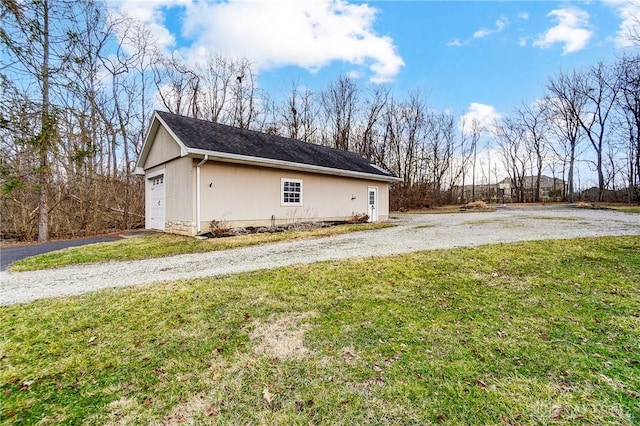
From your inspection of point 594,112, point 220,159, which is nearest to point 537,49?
point 220,159

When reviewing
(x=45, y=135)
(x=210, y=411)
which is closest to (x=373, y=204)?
(x=45, y=135)

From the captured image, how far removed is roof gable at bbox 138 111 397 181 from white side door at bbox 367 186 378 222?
31.4 inches

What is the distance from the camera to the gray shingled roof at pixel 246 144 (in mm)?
10125

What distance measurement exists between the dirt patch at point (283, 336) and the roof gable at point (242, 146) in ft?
24.1

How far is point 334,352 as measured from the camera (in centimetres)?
277

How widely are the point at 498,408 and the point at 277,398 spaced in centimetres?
155

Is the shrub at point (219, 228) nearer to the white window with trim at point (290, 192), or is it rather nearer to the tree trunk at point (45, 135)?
the white window with trim at point (290, 192)

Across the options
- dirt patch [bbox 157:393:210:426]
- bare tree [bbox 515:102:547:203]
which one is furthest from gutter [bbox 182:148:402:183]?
bare tree [bbox 515:102:547:203]

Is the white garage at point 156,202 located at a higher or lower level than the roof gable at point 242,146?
lower

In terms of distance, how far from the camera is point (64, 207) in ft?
37.7

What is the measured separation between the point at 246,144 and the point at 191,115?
12526 millimetres

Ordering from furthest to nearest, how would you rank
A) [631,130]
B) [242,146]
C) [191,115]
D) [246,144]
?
[631,130], [191,115], [246,144], [242,146]

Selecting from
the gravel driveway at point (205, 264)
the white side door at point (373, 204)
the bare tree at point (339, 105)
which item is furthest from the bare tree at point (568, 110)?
the gravel driveway at point (205, 264)

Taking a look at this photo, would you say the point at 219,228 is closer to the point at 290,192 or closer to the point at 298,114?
the point at 290,192
